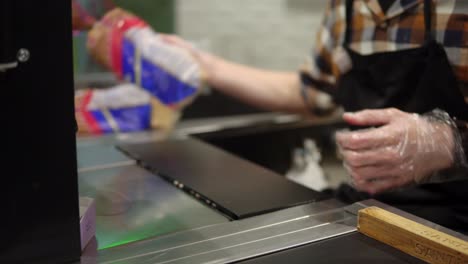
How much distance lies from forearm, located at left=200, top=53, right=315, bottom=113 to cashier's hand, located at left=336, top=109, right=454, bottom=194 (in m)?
0.56

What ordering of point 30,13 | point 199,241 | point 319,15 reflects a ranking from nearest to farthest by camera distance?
point 30,13
point 199,241
point 319,15

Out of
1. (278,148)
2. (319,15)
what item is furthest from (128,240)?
(319,15)

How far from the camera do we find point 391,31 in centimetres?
93

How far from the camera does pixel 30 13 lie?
468 millimetres

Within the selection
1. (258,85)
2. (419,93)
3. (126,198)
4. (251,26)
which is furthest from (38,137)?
(251,26)

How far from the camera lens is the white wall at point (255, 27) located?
6.62ft

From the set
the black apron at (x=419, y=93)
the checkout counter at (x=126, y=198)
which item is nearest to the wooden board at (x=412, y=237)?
the checkout counter at (x=126, y=198)

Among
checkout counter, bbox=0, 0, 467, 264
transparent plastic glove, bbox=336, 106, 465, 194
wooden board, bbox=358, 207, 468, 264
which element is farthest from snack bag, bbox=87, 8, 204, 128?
wooden board, bbox=358, 207, 468, 264

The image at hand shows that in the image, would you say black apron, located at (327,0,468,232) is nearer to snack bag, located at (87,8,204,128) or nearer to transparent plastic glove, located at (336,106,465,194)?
transparent plastic glove, located at (336,106,465,194)

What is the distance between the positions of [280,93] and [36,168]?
89 cm

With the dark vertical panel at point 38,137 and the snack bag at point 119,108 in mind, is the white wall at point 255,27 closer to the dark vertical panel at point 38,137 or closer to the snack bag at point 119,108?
the snack bag at point 119,108

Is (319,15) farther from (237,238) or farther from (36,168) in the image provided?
(36,168)

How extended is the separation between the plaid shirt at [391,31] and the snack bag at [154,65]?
0.98 ft

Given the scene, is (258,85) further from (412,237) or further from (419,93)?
(412,237)
